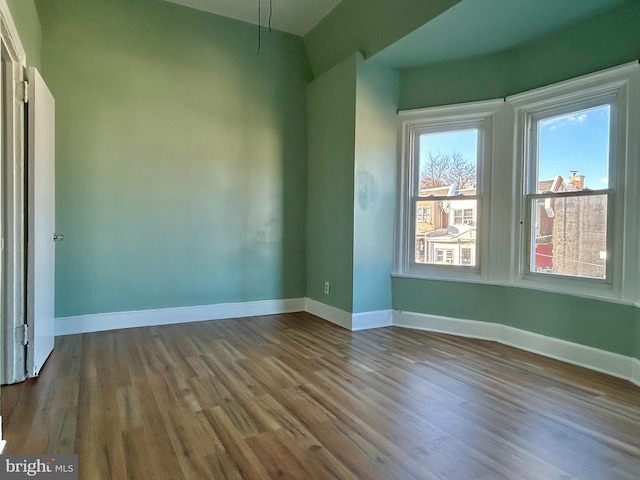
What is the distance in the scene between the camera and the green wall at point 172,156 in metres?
3.52

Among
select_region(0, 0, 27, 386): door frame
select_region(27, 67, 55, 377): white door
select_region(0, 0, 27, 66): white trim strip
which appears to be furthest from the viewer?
select_region(27, 67, 55, 377): white door

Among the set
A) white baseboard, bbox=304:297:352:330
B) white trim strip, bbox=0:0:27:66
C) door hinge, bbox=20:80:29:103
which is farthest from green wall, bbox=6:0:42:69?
white baseboard, bbox=304:297:352:330

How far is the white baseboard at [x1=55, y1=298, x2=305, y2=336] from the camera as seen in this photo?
3561 mm

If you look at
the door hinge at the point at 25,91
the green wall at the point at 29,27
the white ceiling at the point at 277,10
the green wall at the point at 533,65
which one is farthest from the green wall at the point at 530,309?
the green wall at the point at 29,27

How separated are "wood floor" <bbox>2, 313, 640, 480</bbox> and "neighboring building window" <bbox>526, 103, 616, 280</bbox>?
2.82ft

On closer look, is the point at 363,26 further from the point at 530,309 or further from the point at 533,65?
the point at 530,309

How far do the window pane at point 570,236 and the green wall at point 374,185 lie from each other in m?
1.37

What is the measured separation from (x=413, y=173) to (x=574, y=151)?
1.43 metres

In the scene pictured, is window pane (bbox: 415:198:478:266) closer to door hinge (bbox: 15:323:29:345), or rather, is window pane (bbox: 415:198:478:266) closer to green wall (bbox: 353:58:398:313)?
green wall (bbox: 353:58:398:313)

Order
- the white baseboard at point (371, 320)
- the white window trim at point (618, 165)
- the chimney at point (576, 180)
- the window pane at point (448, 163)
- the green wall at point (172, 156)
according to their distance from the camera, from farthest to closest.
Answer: the white baseboard at point (371, 320) < the window pane at point (448, 163) < the green wall at point (172, 156) < the chimney at point (576, 180) < the white window trim at point (618, 165)

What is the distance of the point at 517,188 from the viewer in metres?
3.43

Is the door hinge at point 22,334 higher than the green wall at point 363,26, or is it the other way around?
the green wall at point 363,26

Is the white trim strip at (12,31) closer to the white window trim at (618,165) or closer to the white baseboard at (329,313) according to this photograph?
the white baseboard at (329,313)

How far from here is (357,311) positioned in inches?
152
